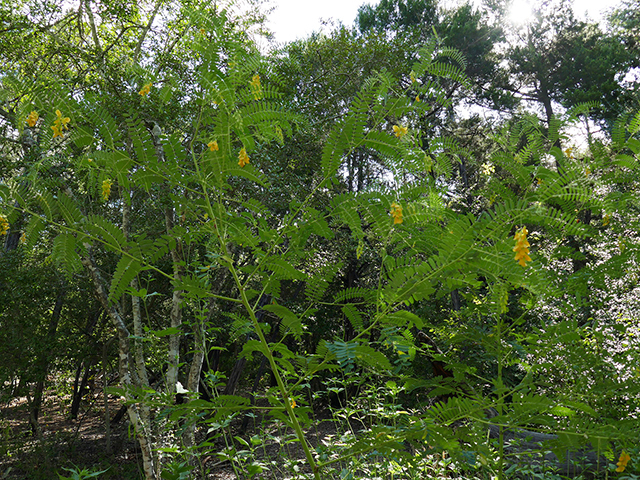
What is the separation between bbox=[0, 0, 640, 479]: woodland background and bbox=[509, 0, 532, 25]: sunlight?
20cm

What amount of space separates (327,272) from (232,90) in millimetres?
578

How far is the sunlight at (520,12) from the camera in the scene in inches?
455

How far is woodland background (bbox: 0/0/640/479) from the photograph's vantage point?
37.6 inches

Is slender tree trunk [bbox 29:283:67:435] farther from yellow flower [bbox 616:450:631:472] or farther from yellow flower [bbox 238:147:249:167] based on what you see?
yellow flower [bbox 616:450:631:472]

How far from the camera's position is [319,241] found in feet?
23.0

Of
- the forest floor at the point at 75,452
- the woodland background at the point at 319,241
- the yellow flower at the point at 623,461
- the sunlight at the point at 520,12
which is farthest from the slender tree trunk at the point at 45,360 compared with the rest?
the sunlight at the point at 520,12

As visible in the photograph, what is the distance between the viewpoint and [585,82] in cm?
1084

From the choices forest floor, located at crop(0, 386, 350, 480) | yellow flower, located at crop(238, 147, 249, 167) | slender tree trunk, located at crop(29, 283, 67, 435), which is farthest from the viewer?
slender tree trunk, located at crop(29, 283, 67, 435)

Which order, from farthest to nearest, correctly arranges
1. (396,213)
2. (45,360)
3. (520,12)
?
(520,12), (45,360), (396,213)

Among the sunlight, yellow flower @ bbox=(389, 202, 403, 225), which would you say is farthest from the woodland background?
the sunlight

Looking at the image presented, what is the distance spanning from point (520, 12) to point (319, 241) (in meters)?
9.92

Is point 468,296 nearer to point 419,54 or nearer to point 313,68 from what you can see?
point 419,54

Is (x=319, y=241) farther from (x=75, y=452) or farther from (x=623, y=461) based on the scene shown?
(x=623, y=461)

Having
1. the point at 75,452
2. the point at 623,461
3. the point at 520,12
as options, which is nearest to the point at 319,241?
the point at 75,452
